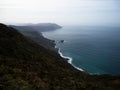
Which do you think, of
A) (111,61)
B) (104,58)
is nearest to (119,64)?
(111,61)

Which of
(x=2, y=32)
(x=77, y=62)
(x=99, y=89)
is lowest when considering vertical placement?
(x=77, y=62)

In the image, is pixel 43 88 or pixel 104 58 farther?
pixel 104 58

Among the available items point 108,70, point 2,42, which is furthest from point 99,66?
point 2,42

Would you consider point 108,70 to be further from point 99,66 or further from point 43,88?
point 43,88

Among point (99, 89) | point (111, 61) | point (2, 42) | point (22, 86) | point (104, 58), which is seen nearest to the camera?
point (22, 86)

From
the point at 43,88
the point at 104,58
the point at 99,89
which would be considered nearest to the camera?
the point at 43,88

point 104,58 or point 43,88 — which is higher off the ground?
point 43,88

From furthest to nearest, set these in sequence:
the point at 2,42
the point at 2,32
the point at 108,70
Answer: the point at 108,70 → the point at 2,32 → the point at 2,42

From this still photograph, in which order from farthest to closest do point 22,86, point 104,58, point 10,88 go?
point 104,58 < point 22,86 < point 10,88

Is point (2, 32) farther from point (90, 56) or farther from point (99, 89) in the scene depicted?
point (90, 56)

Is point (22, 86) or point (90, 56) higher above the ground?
point (22, 86)
